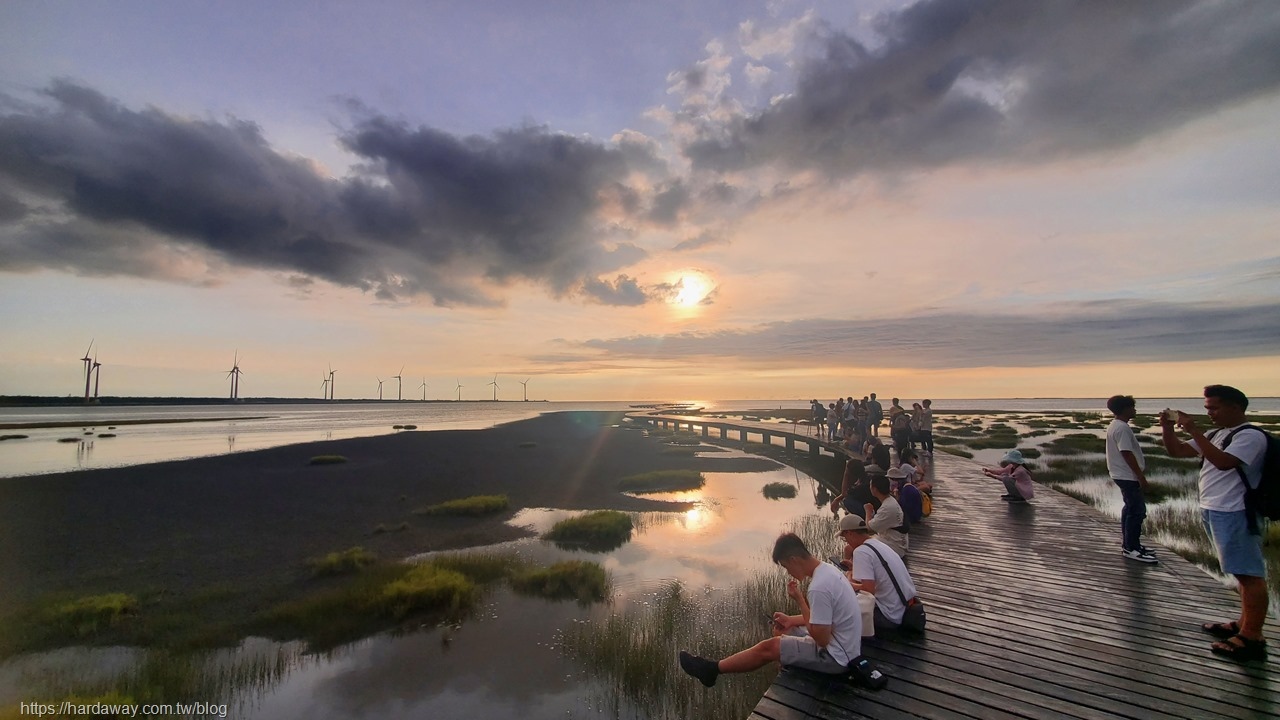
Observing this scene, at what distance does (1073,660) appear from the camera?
17.3 feet

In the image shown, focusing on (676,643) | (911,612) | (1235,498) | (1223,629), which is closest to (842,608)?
(911,612)

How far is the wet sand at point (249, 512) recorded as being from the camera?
12.6 metres

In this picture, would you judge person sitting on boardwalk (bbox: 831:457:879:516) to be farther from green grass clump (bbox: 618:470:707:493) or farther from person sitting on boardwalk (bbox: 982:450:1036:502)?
green grass clump (bbox: 618:470:707:493)

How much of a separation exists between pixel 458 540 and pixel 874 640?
1272 cm

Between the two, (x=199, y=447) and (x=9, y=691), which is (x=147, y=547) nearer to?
(x=9, y=691)

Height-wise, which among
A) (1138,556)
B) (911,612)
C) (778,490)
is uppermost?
(911,612)

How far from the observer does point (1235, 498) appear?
5129 millimetres

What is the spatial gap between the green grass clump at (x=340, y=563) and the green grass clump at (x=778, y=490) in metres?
14.9

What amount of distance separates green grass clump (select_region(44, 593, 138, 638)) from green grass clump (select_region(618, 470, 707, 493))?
1644cm

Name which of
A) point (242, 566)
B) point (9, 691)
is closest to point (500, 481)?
point (242, 566)

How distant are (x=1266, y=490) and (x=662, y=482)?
21.5 m

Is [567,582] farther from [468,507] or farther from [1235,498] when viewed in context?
[1235,498]

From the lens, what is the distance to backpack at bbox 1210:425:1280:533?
4938 millimetres

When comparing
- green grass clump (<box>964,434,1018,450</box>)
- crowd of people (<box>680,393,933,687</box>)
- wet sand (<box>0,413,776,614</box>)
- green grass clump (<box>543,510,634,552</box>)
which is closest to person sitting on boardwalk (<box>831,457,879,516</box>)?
crowd of people (<box>680,393,933,687</box>)
